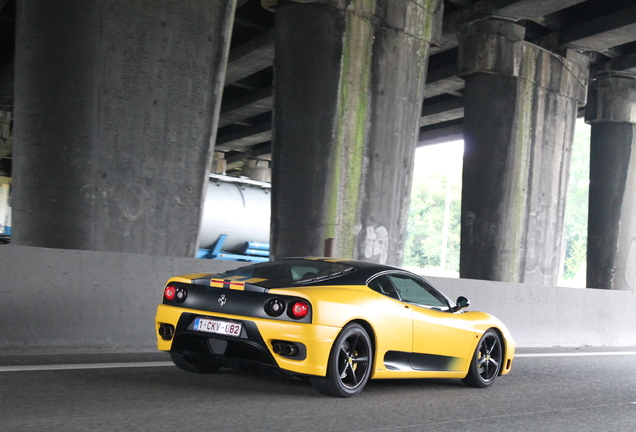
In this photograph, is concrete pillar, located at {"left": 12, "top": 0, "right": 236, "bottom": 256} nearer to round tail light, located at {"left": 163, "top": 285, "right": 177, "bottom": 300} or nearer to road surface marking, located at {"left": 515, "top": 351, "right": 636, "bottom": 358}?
round tail light, located at {"left": 163, "top": 285, "right": 177, "bottom": 300}

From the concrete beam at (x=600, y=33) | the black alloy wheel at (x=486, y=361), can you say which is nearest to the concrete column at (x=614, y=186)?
the concrete beam at (x=600, y=33)

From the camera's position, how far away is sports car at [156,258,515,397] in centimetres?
583

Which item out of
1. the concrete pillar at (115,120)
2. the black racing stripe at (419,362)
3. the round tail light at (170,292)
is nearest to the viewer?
the round tail light at (170,292)

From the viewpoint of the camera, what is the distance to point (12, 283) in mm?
7316

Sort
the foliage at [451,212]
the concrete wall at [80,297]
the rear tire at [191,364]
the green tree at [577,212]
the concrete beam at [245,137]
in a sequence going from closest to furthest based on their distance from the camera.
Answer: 1. the rear tire at [191,364]
2. the concrete wall at [80,297]
3. the concrete beam at [245,137]
4. the green tree at [577,212]
5. the foliage at [451,212]

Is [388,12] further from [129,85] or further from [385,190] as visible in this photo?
[129,85]

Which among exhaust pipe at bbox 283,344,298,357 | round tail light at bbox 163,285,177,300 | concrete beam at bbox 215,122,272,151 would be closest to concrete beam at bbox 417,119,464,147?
concrete beam at bbox 215,122,272,151

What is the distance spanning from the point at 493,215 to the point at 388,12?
6.40m

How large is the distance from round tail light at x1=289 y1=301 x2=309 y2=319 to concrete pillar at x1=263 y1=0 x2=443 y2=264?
6.70 m

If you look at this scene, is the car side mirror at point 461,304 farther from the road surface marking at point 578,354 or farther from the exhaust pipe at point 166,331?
the road surface marking at point 578,354

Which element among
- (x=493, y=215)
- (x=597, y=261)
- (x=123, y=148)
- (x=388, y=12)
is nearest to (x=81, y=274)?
(x=123, y=148)

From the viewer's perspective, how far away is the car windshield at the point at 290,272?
6207 millimetres

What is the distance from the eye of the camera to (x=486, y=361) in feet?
26.0

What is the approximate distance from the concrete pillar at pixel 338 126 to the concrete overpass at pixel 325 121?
0.09ft
